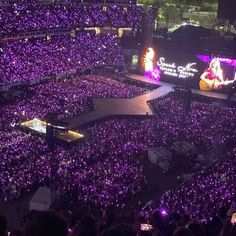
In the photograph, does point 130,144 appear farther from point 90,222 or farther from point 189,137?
point 90,222

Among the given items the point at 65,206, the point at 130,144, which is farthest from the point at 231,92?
the point at 65,206

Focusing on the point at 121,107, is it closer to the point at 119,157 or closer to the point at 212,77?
the point at 212,77

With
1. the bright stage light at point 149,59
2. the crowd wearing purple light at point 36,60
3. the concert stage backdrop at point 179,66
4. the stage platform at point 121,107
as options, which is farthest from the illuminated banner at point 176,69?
the crowd wearing purple light at point 36,60

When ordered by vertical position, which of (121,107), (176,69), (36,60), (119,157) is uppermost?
(36,60)

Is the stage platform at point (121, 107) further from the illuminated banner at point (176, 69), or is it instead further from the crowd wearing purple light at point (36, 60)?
the crowd wearing purple light at point (36, 60)

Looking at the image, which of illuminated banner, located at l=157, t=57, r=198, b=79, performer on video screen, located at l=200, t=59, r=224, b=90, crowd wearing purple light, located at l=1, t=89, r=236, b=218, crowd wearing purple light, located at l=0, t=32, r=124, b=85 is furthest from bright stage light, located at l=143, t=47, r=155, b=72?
crowd wearing purple light, located at l=1, t=89, r=236, b=218

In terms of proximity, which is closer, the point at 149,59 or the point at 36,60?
the point at 36,60

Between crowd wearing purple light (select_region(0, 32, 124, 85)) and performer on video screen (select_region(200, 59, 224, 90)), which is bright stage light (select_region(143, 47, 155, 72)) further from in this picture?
performer on video screen (select_region(200, 59, 224, 90))

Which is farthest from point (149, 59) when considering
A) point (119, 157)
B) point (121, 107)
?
point (119, 157)
